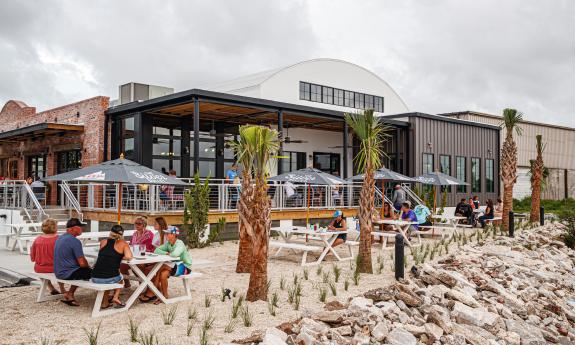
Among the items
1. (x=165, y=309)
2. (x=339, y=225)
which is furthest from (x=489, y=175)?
(x=165, y=309)

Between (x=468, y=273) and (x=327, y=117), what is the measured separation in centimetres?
1136

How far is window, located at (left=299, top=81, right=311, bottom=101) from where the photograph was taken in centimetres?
2533

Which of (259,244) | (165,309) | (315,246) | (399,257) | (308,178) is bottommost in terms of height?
(165,309)

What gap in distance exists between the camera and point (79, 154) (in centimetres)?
2041

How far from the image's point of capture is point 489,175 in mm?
27984

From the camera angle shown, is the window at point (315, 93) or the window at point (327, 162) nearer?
the window at point (327, 162)

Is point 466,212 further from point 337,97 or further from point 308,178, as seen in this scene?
point 337,97

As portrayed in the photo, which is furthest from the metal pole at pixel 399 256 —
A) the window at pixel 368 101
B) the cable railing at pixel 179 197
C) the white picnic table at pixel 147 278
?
the window at pixel 368 101

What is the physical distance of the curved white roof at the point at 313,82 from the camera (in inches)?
952

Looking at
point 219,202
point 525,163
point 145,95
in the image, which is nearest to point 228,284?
point 219,202

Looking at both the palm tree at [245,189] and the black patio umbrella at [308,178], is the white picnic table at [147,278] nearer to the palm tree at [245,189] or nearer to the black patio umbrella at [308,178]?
the palm tree at [245,189]

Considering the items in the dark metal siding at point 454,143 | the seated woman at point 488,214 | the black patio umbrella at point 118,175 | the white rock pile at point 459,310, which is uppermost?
the dark metal siding at point 454,143

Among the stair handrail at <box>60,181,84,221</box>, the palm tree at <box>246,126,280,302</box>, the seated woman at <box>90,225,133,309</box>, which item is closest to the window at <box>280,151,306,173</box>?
the stair handrail at <box>60,181,84,221</box>

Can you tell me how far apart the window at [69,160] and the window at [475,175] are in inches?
739
